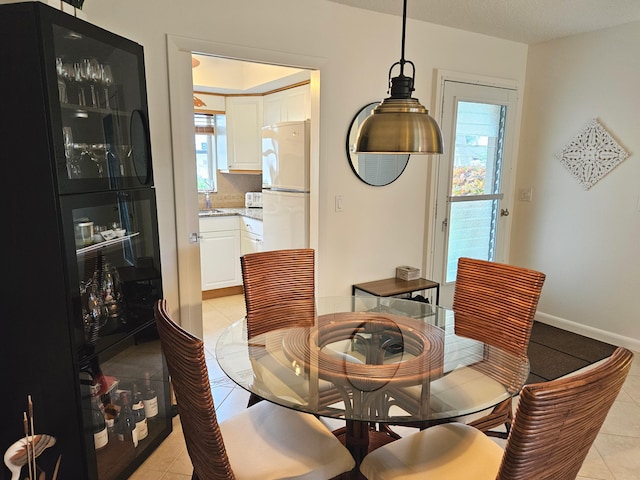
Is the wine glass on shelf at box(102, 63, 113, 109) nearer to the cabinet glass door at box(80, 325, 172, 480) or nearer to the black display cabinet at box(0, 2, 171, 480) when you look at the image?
the black display cabinet at box(0, 2, 171, 480)

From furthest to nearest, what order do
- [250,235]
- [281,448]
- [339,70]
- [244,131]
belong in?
[244,131]
[250,235]
[339,70]
[281,448]

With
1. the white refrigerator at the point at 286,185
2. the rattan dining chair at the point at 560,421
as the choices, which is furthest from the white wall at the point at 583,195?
the rattan dining chair at the point at 560,421

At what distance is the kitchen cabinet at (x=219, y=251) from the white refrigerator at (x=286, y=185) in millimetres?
886

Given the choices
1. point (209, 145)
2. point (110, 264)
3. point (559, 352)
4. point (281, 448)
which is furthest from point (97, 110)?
point (559, 352)

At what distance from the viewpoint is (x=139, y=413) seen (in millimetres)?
2170

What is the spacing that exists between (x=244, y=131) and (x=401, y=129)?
3700 mm

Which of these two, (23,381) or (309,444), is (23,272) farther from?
(309,444)

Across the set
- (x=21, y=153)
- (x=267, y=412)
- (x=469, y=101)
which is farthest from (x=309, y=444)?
(x=469, y=101)

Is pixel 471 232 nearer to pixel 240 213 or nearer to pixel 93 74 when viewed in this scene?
pixel 240 213

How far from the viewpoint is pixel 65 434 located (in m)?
1.71

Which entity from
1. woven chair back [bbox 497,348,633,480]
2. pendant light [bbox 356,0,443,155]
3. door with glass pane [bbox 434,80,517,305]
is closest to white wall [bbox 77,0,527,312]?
door with glass pane [bbox 434,80,517,305]

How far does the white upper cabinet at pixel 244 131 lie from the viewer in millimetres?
4801

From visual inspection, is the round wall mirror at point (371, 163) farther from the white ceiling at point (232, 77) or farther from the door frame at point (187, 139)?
the white ceiling at point (232, 77)

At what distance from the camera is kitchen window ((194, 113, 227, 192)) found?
194 inches
